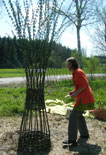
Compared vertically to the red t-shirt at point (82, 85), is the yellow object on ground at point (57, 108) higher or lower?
lower

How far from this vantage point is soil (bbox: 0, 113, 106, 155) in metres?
3.42

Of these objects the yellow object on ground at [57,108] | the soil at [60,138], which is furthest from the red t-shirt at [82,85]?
the yellow object on ground at [57,108]

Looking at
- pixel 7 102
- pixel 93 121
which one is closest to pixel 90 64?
pixel 7 102

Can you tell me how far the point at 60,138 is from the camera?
13.1ft

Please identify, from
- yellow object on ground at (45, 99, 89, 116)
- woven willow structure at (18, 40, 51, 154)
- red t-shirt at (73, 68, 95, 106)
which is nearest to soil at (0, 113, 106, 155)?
woven willow structure at (18, 40, 51, 154)

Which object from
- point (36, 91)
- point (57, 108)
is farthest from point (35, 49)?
point (57, 108)

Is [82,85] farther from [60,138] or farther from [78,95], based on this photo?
[60,138]

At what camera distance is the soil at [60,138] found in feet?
11.2

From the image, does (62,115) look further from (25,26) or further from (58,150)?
(25,26)

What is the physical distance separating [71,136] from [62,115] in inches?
79.5

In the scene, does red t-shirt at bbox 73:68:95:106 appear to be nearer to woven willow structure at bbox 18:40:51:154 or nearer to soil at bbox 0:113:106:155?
woven willow structure at bbox 18:40:51:154

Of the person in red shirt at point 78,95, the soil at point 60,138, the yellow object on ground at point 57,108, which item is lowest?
the soil at point 60,138

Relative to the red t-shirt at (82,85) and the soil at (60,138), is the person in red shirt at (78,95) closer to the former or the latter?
the red t-shirt at (82,85)

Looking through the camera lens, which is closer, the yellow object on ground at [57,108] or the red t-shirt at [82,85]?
the red t-shirt at [82,85]
